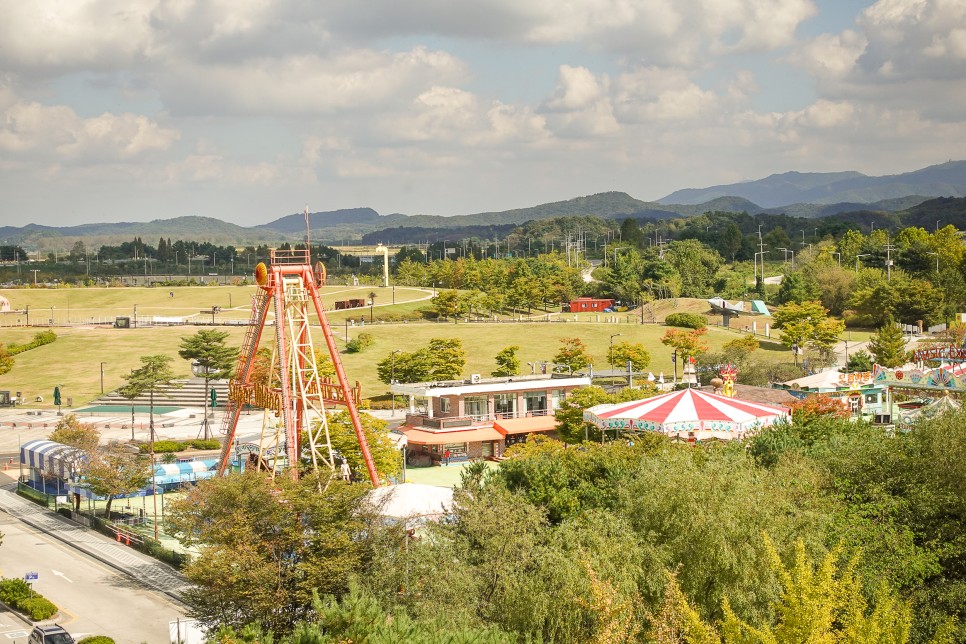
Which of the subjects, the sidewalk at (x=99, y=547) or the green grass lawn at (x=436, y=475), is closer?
the sidewalk at (x=99, y=547)

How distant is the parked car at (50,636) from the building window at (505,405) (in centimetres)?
3391

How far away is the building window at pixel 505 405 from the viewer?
60969 millimetres

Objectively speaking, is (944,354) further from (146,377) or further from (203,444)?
(146,377)

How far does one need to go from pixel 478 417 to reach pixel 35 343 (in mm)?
55660

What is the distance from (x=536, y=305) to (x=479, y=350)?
131 feet

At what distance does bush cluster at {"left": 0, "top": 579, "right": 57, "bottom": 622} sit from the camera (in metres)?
33.2

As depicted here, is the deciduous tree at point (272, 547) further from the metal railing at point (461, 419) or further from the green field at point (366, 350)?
the green field at point (366, 350)

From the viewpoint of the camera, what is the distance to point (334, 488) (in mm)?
29609

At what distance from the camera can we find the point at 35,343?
318ft

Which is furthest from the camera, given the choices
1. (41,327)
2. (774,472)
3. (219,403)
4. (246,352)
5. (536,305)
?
(536,305)

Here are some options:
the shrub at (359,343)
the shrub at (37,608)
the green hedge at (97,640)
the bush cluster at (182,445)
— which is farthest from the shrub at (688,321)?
the green hedge at (97,640)

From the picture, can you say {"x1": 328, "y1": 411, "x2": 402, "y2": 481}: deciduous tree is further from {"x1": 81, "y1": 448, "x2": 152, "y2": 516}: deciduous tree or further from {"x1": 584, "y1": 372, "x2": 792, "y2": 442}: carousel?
{"x1": 584, "y1": 372, "x2": 792, "y2": 442}: carousel

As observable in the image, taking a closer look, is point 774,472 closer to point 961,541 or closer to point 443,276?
point 961,541

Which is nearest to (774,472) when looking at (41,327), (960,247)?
(41,327)
